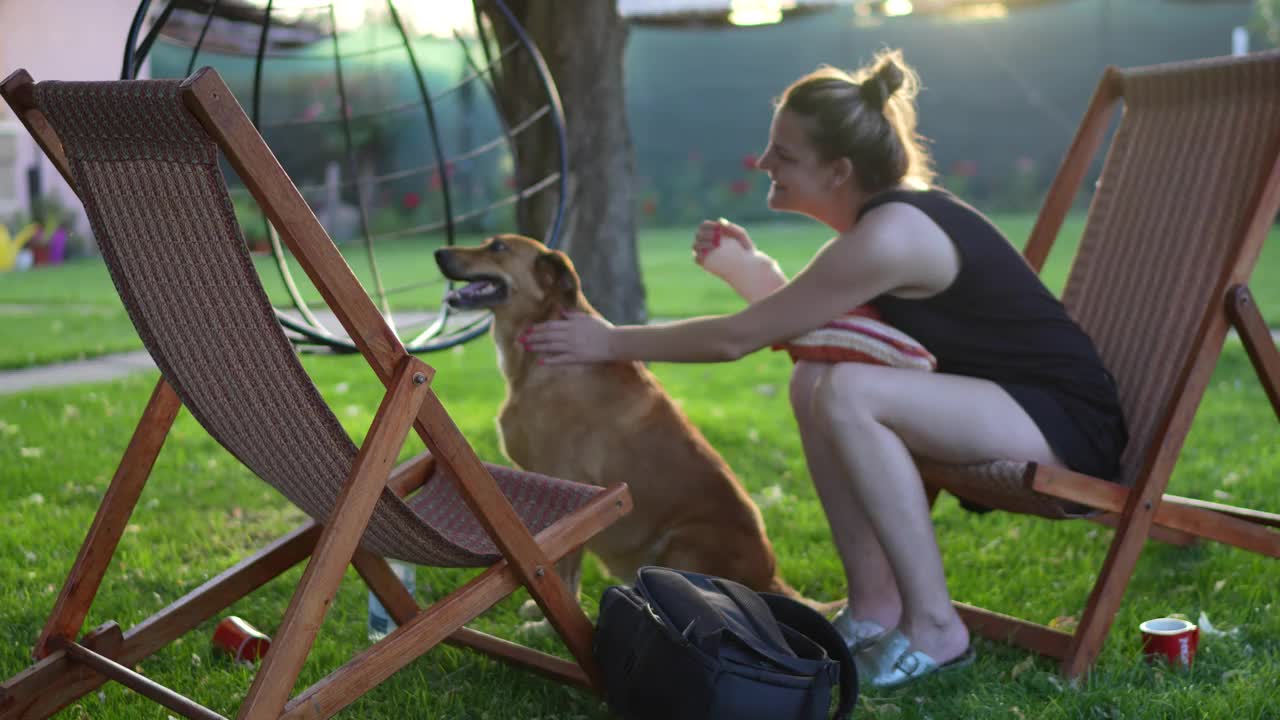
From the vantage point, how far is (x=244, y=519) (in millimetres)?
3744

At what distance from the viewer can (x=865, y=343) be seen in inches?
102

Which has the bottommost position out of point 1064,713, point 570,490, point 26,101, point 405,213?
point 405,213

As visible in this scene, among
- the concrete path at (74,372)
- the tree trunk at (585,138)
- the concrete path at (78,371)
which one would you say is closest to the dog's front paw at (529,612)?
the tree trunk at (585,138)

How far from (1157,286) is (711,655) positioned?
145 cm

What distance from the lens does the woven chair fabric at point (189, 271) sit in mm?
Answer: 1766

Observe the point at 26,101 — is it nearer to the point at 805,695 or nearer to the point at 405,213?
the point at 805,695

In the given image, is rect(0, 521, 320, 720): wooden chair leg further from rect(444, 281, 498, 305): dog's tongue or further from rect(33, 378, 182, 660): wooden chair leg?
rect(444, 281, 498, 305): dog's tongue

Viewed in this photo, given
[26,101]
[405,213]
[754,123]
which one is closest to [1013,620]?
[26,101]

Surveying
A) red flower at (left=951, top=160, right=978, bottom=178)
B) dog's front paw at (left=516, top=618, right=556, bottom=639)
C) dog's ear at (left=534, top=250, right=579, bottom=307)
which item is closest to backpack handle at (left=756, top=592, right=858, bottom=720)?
dog's front paw at (left=516, top=618, right=556, bottom=639)

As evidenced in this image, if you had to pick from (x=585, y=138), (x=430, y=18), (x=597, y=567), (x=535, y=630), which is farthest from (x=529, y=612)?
(x=430, y=18)

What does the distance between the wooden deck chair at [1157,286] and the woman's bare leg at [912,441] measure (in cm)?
8

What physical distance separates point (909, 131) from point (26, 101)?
1.64 m

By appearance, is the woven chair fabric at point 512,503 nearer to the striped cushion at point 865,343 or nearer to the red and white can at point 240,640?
the red and white can at point 240,640

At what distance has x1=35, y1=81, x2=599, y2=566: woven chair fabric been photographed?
1.77m
